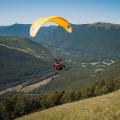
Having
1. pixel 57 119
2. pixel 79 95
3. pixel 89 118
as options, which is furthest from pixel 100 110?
pixel 79 95

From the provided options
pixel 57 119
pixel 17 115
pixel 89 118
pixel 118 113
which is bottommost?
pixel 17 115

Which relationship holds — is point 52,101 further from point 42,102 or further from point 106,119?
point 106,119

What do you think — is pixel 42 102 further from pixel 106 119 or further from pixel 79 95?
pixel 106 119

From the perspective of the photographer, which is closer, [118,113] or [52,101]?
[118,113]

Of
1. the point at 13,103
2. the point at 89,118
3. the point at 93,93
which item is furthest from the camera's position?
the point at 93,93

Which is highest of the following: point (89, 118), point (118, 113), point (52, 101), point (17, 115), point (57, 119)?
point (118, 113)

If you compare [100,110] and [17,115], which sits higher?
[100,110]

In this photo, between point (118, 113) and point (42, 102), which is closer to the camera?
point (118, 113)

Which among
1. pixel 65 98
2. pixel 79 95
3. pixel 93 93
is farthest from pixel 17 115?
pixel 93 93

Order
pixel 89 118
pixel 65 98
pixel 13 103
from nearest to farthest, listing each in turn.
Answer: pixel 89 118 → pixel 13 103 → pixel 65 98
